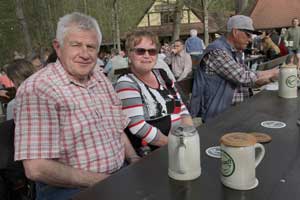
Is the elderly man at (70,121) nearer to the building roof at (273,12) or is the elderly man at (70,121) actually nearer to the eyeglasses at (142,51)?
the eyeglasses at (142,51)

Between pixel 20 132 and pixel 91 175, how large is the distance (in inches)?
14.9

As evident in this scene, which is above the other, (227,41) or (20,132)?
(227,41)

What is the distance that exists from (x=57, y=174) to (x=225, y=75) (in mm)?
1742

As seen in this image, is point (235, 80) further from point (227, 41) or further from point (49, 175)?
point (49, 175)

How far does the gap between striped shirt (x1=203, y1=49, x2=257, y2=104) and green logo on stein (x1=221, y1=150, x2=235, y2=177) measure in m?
1.77

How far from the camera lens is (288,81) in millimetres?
2385

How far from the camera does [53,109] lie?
5.27ft

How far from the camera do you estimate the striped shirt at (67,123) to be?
1542 millimetres

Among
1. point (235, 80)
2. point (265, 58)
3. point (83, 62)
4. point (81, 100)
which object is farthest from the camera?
point (265, 58)

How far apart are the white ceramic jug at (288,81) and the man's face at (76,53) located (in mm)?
1309

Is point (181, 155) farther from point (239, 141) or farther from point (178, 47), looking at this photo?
point (178, 47)

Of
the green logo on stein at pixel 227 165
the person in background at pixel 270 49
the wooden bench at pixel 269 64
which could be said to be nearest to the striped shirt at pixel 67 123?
the green logo on stein at pixel 227 165

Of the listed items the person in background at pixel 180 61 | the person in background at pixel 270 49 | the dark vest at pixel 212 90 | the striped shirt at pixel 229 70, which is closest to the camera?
the striped shirt at pixel 229 70

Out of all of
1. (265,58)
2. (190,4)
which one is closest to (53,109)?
(265,58)
